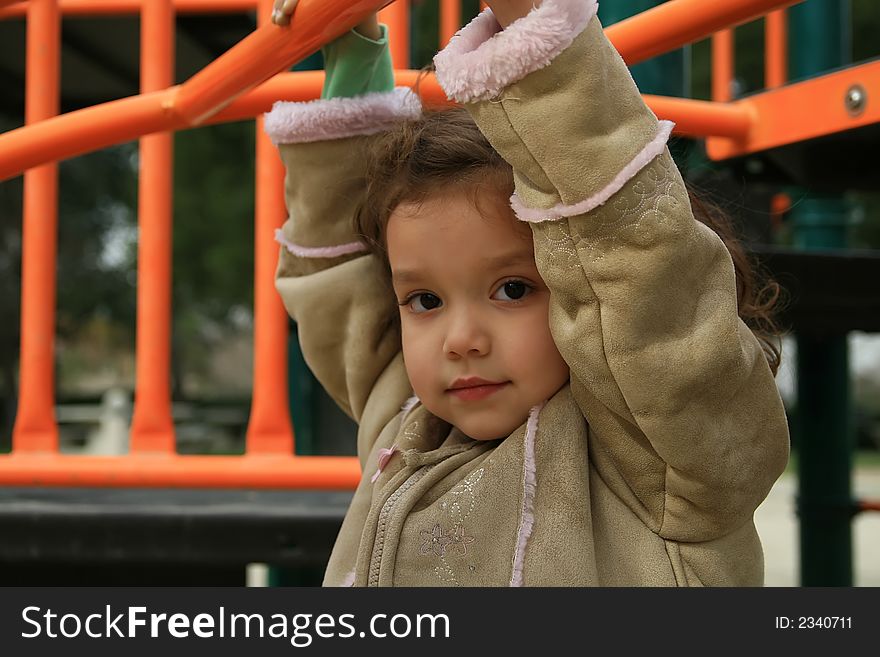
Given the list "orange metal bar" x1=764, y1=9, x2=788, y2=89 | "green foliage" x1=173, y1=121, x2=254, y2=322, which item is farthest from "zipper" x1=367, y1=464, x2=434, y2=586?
"green foliage" x1=173, y1=121, x2=254, y2=322

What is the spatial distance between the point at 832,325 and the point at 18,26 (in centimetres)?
208

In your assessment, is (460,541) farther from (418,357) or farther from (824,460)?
(824,460)

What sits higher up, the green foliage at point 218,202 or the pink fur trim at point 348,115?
the green foliage at point 218,202

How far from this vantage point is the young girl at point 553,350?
0.97 metres

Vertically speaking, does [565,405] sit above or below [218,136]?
below

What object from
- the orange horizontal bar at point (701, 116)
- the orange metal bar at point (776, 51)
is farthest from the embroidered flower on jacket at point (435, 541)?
the orange metal bar at point (776, 51)

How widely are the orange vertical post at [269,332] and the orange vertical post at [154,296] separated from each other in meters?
0.16

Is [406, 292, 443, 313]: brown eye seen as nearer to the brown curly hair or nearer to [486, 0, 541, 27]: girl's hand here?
the brown curly hair

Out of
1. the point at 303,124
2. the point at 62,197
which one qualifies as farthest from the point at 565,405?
the point at 62,197

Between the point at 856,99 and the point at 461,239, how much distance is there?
0.90 meters

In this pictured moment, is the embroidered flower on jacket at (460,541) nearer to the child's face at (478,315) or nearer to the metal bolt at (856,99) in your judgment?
the child's face at (478,315)

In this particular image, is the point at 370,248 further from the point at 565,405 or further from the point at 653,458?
the point at 653,458

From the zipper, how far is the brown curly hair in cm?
A: 30

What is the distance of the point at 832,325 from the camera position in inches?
81.2
